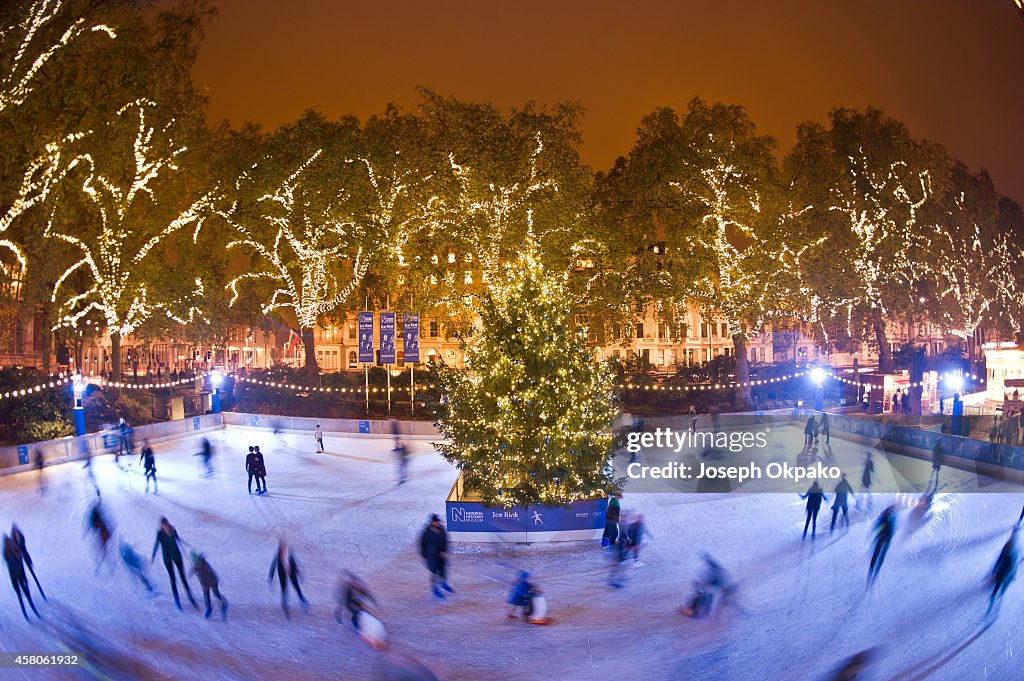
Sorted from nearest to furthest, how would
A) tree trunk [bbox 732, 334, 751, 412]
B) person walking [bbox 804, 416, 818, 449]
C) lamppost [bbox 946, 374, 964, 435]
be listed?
lamppost [bbox 946, 374, 964, 435] → person walking [bbox 804, 416, 818, 449] → tree trunk [bbox 732, 334, 751, 412]

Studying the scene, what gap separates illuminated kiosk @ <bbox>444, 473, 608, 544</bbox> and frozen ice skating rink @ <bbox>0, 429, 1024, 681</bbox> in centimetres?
40

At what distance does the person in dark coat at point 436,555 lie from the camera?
45.3ft

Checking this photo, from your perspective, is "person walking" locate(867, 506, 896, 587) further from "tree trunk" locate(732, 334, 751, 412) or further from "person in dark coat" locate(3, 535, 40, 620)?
"tree trunk" locate(732, 334, 751, 412)

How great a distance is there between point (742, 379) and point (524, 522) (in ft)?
96.1

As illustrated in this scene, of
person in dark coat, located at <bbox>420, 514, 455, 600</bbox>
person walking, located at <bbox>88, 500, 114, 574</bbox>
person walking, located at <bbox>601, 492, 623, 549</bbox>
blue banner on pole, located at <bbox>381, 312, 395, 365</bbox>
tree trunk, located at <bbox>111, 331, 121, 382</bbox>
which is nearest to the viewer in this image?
person in dark coat, located at <bbox>420, 514, 455, 600</bbox>

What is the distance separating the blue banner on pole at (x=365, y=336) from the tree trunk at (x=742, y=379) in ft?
63.5

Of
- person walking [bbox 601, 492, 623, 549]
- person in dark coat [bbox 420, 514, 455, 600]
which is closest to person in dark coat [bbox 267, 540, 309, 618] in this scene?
person in dark coat [bbox 420, 514, 455, 600]

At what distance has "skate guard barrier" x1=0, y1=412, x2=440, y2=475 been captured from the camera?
26719mm

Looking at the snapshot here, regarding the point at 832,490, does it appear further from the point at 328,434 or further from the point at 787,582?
the point at 328,434

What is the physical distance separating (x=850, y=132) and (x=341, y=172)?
30.0 metres

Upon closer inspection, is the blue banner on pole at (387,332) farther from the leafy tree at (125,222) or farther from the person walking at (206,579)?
the person walking at (206,579)

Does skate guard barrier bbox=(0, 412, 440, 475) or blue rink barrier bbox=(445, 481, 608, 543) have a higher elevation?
skate guard barrier bbox=(0, 412, 440, 475)

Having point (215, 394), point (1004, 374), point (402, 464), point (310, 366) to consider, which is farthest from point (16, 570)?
point (1004, 374)

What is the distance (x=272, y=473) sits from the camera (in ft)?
85.7
